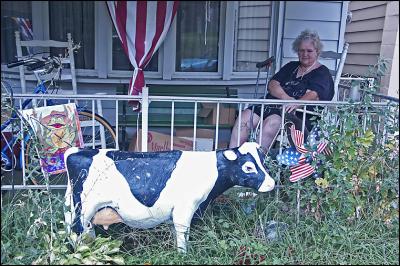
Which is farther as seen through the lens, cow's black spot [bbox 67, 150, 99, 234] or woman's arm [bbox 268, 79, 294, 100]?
woman's arm [bbox 268, 79, 294, 100]

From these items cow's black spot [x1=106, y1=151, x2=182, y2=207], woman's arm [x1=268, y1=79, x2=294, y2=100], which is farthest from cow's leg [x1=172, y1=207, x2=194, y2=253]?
woman's arm [x1=268, y1=79, x2=294, y2=100]

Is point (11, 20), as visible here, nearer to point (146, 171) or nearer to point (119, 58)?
point (119, 58)

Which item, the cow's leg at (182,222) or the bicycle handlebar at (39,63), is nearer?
the cow's leg at (182,222)

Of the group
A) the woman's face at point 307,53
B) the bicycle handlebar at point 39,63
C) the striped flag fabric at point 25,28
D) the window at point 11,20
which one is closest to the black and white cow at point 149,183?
the bicycle handlebar at point 39,63

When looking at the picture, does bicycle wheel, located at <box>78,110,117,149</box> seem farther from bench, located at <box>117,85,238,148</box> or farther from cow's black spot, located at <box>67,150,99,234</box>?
cow's black spot, located at <box>67,150,99,234</box>

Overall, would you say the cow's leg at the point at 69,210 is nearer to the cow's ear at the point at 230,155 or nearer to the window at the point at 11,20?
the cow's ear at the point at 230,155

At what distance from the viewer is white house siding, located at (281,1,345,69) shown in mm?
4844

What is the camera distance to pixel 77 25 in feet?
14.6

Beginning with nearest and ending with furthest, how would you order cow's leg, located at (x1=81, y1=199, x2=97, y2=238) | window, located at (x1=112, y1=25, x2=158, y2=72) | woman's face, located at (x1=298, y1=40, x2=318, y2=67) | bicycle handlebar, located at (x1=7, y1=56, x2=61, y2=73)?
cow's leg, located at (x1=81, y1=199, x2=97, y2=238), bicycle handlebar, located at (x1=7, y1=56, x2=61, y2=73), woman's face, located at (x1=298, y1=40, x2=318, y2=67), window, located at (x1=112, y1=25, x2=158, y2=72)

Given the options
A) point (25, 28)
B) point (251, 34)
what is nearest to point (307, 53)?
point (251, 34)

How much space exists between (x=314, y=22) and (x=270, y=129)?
2010 mm

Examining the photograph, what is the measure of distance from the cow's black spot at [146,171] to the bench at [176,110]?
132 centimetres

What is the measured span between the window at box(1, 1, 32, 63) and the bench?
3.76 ft

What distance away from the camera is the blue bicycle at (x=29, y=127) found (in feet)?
8.50
